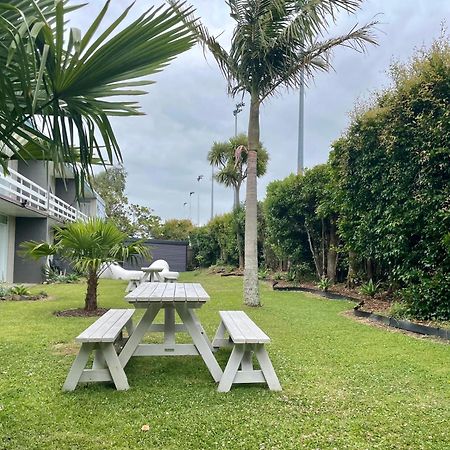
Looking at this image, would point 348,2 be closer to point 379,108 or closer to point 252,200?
point 379,108

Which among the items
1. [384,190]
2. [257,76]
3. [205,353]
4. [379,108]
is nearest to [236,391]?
[205,353]

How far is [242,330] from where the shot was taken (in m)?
3.64

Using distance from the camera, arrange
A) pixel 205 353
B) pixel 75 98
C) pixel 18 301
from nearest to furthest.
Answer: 1. pixel 75 98
2. pixel 205 353
3. pixel 18 301

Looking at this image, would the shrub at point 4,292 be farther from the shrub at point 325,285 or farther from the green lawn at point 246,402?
the shrub at point 325,285

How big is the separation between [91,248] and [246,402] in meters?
4.98

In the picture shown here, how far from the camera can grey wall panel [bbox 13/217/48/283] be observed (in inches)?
600

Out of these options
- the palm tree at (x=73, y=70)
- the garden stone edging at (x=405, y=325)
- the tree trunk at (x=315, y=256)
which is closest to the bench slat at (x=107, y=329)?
the palm tree at (x=73, y=70)

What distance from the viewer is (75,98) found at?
2.27 meters

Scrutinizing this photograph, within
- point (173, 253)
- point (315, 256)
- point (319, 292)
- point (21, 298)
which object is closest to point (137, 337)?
point (21, 298)

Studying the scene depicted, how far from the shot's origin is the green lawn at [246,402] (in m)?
2.54

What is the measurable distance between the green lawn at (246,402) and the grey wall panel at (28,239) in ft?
36.0

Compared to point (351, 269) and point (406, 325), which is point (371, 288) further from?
point (406, 325)

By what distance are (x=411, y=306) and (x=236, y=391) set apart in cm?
416

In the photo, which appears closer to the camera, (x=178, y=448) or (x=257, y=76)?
(x=178, y=448)
